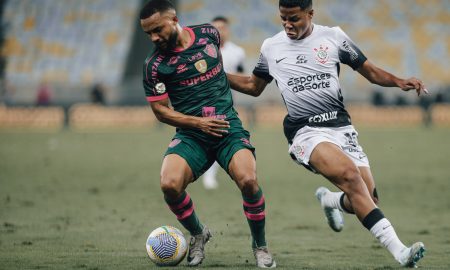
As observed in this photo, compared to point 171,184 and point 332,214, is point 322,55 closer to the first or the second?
point 171,184

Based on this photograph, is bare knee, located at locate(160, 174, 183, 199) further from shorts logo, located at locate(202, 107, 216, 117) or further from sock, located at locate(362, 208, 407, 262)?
sock, located at locate(362, 208, 407, 262)

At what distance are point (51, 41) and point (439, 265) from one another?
41861mm

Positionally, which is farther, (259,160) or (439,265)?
(259,160)

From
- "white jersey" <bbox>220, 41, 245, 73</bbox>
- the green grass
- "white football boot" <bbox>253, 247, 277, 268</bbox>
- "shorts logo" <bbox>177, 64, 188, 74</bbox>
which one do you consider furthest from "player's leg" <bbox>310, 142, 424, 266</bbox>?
"white jersey" <bbox>220, 41, 245, 73</bbox>

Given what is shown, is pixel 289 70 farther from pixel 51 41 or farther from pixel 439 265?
pixel 51 41

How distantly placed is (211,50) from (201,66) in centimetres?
21

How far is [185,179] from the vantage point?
7.33m

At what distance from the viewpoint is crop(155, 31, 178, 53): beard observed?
7.28m

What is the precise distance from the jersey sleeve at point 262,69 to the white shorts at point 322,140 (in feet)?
2.32

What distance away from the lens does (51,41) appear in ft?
155

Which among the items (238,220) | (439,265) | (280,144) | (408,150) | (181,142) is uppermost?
(181,142)

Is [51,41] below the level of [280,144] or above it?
below

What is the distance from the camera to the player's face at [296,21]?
7375mm

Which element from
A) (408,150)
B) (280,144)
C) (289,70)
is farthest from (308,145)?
(280,144)
